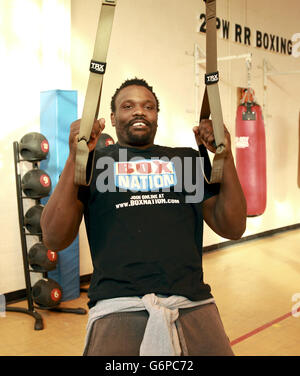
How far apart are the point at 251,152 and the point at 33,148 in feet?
7.47

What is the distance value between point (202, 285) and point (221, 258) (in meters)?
3.99

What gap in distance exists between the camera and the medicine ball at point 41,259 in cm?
327

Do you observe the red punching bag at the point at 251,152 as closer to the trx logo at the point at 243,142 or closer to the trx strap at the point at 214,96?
the trx logo at the point at 243,142

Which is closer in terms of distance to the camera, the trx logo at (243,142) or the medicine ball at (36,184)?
the medicine ball at (36,184)

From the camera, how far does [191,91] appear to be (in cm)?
530

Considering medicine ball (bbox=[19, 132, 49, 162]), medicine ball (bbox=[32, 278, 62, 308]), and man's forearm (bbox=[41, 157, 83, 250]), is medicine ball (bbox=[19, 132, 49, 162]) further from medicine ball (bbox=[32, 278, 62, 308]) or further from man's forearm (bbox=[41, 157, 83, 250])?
man's forearm (bbox=[41, 157, 83, 250])

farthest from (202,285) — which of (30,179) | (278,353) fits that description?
(30,179)

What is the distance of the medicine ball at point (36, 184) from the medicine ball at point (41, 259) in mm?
421

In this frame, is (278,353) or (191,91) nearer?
(278,353)

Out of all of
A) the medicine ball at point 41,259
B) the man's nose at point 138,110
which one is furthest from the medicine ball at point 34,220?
the man's nose at point 138,110

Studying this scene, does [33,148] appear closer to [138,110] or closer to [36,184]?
[36,184]

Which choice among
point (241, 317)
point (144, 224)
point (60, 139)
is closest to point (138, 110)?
point (144, 224)

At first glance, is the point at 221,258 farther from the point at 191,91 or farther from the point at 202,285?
the point at 202,285

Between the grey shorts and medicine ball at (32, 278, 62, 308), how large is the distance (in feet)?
7.03
